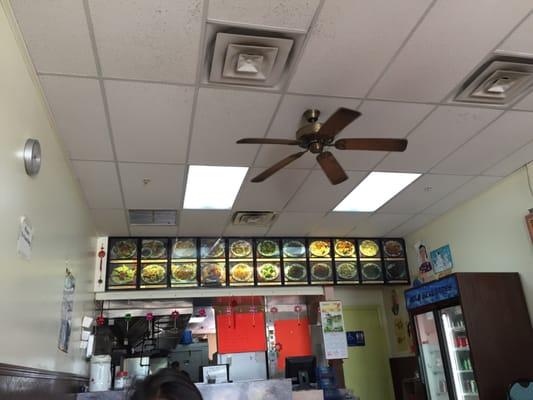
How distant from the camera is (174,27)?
8.51 feet

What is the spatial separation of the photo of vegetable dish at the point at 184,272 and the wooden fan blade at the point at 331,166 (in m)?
3.06

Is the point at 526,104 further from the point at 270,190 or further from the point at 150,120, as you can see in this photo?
the point at 150,120

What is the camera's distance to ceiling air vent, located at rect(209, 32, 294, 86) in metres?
2.73

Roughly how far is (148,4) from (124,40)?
328 mm

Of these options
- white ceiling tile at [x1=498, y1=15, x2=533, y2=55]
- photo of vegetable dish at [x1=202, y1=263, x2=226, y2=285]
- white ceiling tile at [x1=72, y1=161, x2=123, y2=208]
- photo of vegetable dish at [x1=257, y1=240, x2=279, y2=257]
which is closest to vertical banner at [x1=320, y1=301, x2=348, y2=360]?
photo of vegetable dish at [x1=257, y1=240, x2=279, y2=257]

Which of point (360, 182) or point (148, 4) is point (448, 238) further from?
point (148, 4)

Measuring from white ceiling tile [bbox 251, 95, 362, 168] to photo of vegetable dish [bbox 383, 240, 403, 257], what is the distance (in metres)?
3.18

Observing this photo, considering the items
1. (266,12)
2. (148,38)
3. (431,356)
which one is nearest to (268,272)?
(431,356)

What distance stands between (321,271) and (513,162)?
115 inches

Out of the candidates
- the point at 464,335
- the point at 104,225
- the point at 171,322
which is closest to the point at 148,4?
the point at 104,225

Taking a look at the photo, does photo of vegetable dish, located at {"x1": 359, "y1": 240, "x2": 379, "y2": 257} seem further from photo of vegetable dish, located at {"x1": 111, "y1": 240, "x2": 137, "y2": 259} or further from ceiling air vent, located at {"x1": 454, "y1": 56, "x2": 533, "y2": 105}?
ceiling air vent, located at {"x1": 454, "y1": 56, "x2": 533, "y2": 105}

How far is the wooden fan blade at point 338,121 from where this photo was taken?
9.35ft

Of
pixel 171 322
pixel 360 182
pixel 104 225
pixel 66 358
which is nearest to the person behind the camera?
pixel 66 358

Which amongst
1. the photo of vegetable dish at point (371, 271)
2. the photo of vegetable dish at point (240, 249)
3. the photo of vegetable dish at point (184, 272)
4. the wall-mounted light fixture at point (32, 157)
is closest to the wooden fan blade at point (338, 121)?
the wall-mounted light fixture at point (32, 157)
